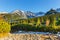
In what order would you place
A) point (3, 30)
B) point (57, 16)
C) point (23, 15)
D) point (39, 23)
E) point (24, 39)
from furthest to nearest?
point (23, 15) → point (57, 16) → point (39, 23) → point (3, 30) → point (24, 39)

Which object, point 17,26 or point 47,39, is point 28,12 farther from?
point 47,39

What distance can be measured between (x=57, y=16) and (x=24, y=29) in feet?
12.0

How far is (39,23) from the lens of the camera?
14.4 metres

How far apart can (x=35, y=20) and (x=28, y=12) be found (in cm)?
281

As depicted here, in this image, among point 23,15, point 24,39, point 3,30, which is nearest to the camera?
point 24,39

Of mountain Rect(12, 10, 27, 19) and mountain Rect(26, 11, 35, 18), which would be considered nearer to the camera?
mountain Rect(12, 10, 27, 19)

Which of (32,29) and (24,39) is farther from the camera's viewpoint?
(32,29)

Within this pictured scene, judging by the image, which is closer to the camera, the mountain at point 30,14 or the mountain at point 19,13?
the mountain at point 19,13

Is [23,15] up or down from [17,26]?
up

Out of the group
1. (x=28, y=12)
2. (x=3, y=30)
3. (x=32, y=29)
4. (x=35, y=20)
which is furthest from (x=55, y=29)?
(x=28, y=12)

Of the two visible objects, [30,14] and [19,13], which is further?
[30,14]

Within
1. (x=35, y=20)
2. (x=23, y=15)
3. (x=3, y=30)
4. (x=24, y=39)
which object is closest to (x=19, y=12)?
(x=23, y=15)

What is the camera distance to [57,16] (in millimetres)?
15438

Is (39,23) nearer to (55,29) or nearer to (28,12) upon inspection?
(55,29)
